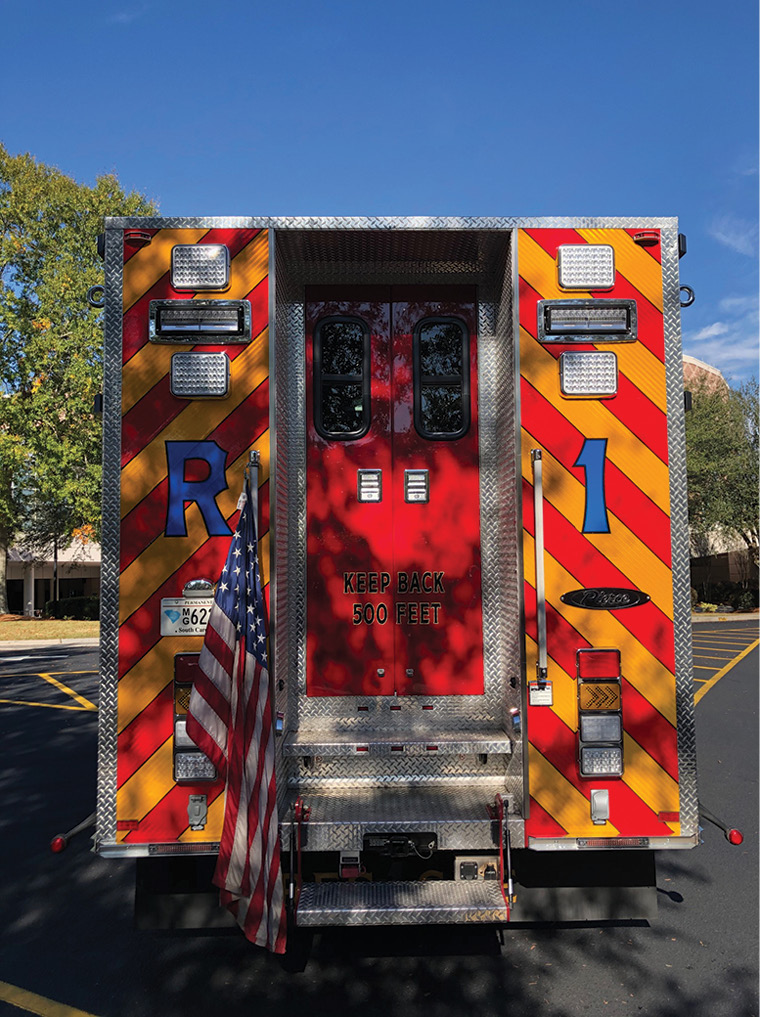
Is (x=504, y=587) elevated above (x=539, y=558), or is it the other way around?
(x=539, y=558)

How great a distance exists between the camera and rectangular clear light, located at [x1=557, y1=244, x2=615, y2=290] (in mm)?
3391

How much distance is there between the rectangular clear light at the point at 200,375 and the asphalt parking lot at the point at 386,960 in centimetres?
280

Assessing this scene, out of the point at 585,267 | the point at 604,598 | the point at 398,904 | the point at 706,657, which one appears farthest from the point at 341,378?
the point at 706,657

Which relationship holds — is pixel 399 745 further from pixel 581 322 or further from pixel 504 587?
pixel 581 322

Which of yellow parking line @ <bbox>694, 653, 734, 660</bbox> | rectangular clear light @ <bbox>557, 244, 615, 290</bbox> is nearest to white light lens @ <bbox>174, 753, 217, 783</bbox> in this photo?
rectangular clear light @ <bbox>557, 244, 615, 290</bbox>

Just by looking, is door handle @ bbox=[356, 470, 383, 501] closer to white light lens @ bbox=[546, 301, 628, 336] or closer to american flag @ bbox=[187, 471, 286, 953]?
american flag @ bbox=[187, 471, 286, 953]

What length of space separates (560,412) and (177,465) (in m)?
1.80

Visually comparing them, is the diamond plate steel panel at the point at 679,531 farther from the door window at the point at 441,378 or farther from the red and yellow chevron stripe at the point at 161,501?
the red and yellow chevron stripe at the point at 161,501

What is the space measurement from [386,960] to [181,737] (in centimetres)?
163

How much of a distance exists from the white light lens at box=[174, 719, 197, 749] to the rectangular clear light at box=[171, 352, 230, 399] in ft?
4.85

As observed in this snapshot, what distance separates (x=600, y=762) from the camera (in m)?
3.20

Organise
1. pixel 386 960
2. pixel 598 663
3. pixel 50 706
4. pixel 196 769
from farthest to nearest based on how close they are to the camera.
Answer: pixel 50 706
pixel 386 960
pixel 598 663
pixel 196 769

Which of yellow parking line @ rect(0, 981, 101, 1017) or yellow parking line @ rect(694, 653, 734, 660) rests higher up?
yellow parking line @ rect(0, 981, 101, 1017)

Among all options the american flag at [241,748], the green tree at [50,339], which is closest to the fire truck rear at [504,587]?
the american flag at [241,748]
